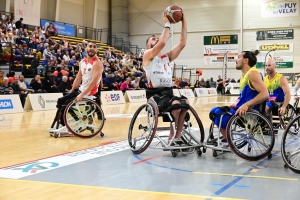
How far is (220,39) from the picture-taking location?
30.7 metres

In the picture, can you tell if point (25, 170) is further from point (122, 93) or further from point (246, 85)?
point (122, 93)

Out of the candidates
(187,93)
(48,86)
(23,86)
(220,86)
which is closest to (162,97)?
(23,86)

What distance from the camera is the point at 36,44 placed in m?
19.2

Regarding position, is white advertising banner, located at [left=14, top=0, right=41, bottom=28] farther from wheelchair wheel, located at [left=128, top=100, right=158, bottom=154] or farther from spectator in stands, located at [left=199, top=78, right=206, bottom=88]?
wheelchair wheel, located at [left=128, top=100, right=158, bottom=154]

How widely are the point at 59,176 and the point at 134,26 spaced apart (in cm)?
2925

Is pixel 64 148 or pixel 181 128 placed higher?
pixel 181 128

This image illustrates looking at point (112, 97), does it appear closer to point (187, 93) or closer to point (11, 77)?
point (11, 77)

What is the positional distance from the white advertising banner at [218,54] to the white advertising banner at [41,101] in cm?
1805

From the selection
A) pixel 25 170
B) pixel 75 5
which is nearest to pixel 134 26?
pixel 75 5

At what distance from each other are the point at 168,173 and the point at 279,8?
1071 inches

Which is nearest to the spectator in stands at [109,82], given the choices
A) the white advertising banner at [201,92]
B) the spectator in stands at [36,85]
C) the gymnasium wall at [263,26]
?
the spectator in stands at [36,85]

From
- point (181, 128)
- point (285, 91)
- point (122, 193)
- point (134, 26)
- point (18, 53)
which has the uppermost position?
point (134, 26)

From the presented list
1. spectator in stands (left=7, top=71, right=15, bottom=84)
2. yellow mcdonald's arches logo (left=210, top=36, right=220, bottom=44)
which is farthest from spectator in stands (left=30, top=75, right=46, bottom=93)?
yellow mcdonald's arches logo (left=210, top=36, right=220, bottom=44)

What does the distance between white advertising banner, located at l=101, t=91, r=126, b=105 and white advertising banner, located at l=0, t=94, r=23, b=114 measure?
4501 millimetres
